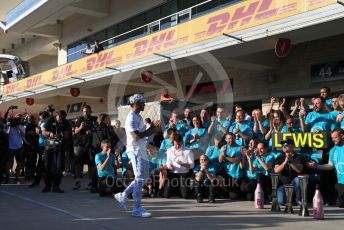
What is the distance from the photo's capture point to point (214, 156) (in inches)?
341

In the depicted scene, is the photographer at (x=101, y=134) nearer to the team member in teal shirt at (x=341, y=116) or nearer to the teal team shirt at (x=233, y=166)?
the teal team shirt at (x=233, y=166)

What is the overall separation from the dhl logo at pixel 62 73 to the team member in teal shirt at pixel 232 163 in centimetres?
1333

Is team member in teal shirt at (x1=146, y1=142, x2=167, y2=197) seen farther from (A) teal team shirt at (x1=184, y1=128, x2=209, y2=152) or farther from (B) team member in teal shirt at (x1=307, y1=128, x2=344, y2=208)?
(B) team member in teal shirt at (x1=307, y1=128, x2=344, y2=208)

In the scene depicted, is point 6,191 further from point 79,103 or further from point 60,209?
point 79,103

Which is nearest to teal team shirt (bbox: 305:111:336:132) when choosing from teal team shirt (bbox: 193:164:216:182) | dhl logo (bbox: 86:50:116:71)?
teal team shirt (bbox: 193:164:216:182)

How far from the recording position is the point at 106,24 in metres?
23.6

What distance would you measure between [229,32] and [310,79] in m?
3.65

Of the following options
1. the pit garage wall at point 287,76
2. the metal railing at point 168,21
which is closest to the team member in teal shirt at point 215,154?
the pit garage wall at point 287,76

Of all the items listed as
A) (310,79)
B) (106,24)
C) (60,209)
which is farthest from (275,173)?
(106,24)

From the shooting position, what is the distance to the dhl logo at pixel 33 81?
944 inches

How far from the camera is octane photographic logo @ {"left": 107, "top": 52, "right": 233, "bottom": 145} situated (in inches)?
551

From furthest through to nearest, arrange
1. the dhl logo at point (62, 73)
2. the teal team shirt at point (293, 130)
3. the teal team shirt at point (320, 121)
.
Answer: the dhl logo at point (62, 73) → the teal team shirt at point (293, 130) → the teal team shirt at point (320, 121)

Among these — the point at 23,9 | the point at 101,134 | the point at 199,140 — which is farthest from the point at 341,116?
the point at 23,9

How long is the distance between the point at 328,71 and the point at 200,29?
13.5ft
